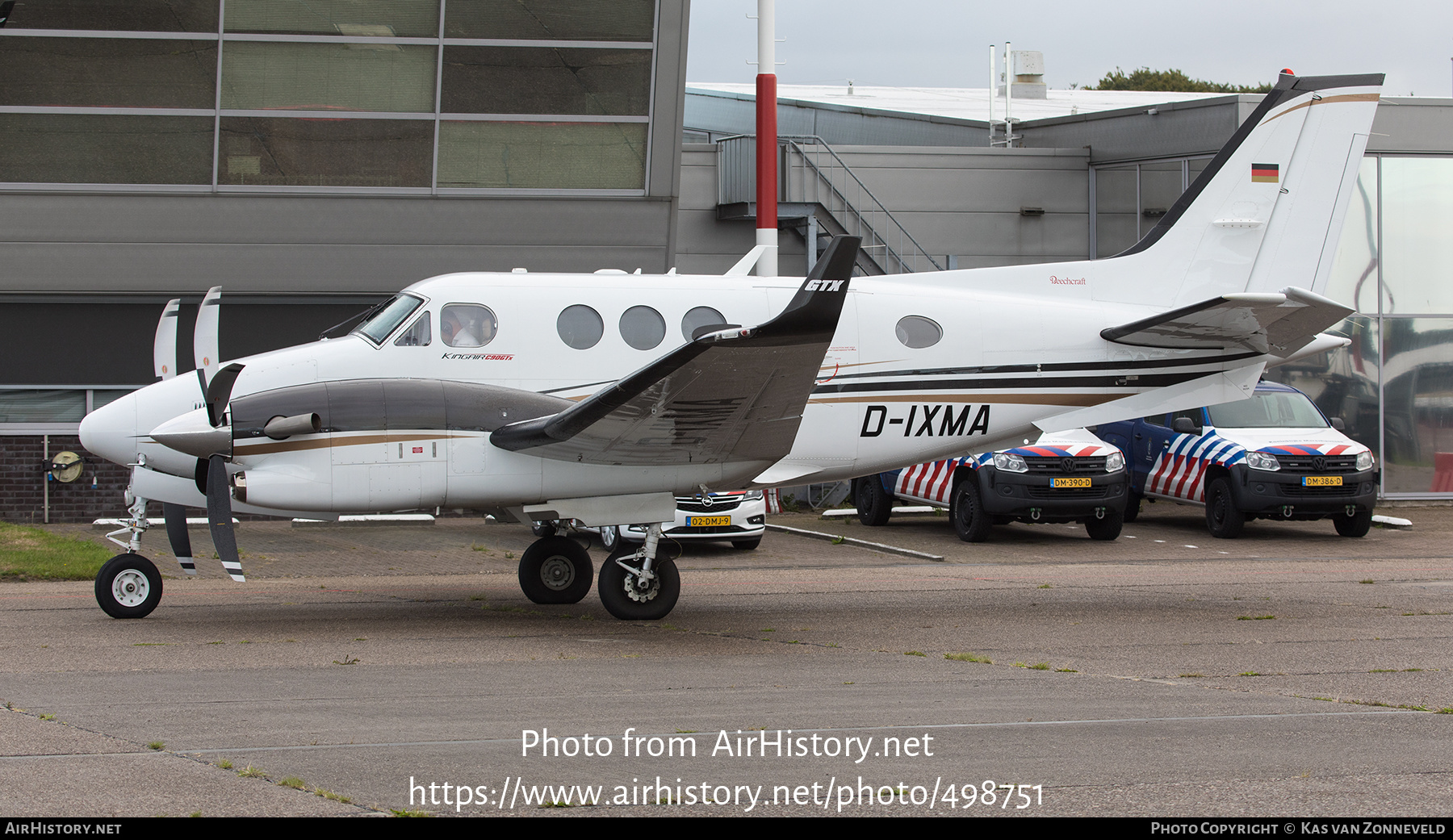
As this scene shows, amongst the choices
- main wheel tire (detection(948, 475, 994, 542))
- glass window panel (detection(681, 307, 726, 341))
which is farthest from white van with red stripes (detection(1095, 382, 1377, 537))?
glass window panel (detection(681, 307, 726, 341))

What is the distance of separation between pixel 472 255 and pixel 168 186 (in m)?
4.52

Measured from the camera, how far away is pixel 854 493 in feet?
70.6

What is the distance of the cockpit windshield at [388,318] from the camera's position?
11.1m

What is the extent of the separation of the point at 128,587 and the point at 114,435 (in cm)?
135

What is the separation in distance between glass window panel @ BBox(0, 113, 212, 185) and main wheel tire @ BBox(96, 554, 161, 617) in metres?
9.97

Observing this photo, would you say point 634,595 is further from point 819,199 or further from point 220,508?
point 819,199

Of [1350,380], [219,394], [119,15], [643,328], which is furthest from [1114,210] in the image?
[219,394]

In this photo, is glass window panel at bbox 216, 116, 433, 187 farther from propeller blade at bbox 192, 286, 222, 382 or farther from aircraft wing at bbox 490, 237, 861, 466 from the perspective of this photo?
aircraft wing at bbox 490, 237, 861, 466

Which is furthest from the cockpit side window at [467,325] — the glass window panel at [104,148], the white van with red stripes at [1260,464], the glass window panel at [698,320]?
the glass window panel at [104,148]
